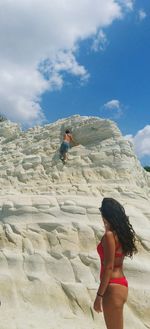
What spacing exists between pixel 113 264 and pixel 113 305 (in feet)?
1.06

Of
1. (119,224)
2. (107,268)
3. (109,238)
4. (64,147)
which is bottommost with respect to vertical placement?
(107,268)

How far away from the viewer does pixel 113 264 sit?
145 inches

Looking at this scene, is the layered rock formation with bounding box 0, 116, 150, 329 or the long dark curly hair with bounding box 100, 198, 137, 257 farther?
the layered rock formation with bounding box 0, 116, 150, 329

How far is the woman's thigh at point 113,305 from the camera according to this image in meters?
3.61

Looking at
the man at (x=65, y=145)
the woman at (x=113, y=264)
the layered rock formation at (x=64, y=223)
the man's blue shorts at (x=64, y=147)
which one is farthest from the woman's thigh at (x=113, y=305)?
the man's blue shorts at (x=64, y=147)

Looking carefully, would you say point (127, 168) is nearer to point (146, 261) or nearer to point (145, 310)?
point (146, 261)

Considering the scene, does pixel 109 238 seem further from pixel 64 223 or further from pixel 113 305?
pixel 64 223

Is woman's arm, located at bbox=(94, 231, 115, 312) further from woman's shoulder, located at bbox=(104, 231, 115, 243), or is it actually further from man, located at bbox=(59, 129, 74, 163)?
man, located at bbox=(59, 129, 74, 163)

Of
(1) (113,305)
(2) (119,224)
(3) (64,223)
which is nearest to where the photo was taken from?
(1) (113,305)

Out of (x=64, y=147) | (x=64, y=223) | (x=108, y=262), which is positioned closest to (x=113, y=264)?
(x=108, y=262)

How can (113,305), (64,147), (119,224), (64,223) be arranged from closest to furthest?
1. (113,305)
2. (119,224)
3. (64,223)
4. (64,147)

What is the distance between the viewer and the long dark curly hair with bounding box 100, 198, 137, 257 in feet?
12.3

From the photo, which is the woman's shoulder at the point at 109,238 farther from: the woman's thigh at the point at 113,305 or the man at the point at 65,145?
the man at the point at 65,145

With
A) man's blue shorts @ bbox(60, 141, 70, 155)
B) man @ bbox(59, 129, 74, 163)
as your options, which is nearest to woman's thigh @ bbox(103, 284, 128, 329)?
man @ bbox(59, 129, 74, 163)
